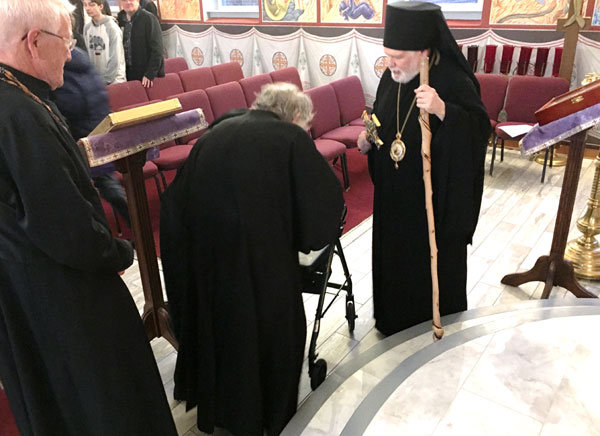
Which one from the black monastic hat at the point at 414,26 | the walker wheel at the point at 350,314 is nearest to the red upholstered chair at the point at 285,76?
the walker wheel at the point at 350,314

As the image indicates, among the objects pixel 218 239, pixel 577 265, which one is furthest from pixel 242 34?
pixel 218 239

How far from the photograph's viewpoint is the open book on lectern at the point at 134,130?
2275 mm

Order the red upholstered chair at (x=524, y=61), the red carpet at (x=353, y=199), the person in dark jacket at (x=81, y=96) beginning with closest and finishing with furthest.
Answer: the person in dark jacket at (x=81, y=96), the red carpet at (x=353, y=199), the red upholstered chair at (x=524, y=61)

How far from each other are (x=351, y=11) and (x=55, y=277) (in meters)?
7.63

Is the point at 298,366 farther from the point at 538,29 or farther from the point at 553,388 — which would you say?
the point at 538,29

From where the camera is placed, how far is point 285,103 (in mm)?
2240

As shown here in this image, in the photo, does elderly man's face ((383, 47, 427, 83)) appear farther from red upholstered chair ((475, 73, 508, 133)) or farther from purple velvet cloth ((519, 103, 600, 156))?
red upholstered chair ((475, 73, 508, 133))

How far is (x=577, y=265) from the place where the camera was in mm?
3980

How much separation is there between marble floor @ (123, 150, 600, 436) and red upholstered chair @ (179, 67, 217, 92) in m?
4.87

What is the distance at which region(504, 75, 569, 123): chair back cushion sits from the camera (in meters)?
6.09

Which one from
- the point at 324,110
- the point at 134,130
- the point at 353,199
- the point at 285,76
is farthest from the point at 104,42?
the point at 134,130

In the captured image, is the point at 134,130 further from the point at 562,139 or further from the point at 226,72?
the point at 226,72

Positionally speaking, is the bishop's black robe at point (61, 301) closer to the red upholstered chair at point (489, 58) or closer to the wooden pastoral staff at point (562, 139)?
the wooden pastoral staff at point (562, 139)

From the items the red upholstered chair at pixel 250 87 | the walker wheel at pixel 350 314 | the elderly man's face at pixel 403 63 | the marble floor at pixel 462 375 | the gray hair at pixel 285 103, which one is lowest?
the walker wheel at pixel 350 314
